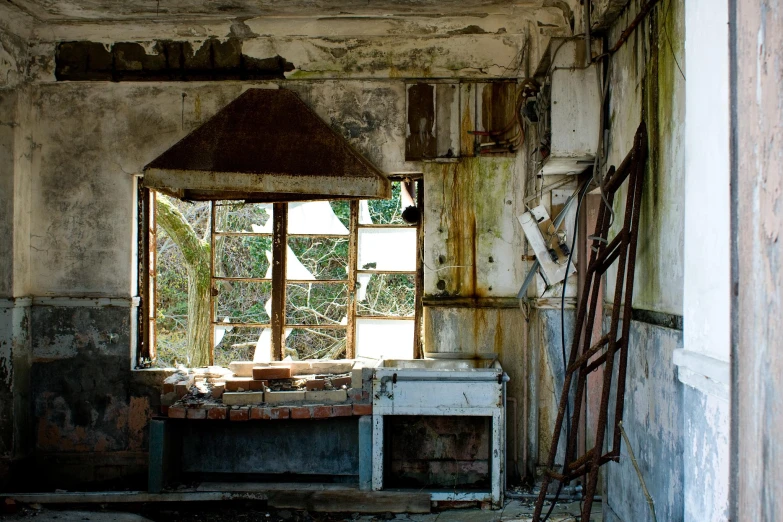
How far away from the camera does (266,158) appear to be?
14.1ft

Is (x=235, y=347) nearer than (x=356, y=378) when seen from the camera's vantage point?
No

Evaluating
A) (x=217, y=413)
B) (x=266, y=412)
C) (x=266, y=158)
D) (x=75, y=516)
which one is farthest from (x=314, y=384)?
(x=75, y=516)

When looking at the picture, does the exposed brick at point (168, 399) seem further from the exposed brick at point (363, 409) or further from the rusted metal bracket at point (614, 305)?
the rusted metal bracket at point (614, 305)

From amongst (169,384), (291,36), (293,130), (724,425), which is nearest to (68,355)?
(169,384)

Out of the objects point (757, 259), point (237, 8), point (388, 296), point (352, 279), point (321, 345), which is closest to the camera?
point (757, 259)

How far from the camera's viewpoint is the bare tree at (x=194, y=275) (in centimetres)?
788

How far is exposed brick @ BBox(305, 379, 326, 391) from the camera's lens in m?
4.63

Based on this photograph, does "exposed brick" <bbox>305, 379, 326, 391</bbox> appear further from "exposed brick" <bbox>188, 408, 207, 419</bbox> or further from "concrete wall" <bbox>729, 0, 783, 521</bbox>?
"concrete wall" <bbox>729, 0, 783, 521</bbox>

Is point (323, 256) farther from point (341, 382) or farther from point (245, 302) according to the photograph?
point (341, 382)

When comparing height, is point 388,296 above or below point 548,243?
below

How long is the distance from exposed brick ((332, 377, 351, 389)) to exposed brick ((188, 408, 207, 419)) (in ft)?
3.03

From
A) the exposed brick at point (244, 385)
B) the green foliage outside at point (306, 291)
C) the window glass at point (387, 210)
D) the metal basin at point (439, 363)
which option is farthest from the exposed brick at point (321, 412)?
the window glass at point (387, 210)

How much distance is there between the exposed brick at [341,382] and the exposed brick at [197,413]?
92 cm

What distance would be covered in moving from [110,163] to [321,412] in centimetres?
257
